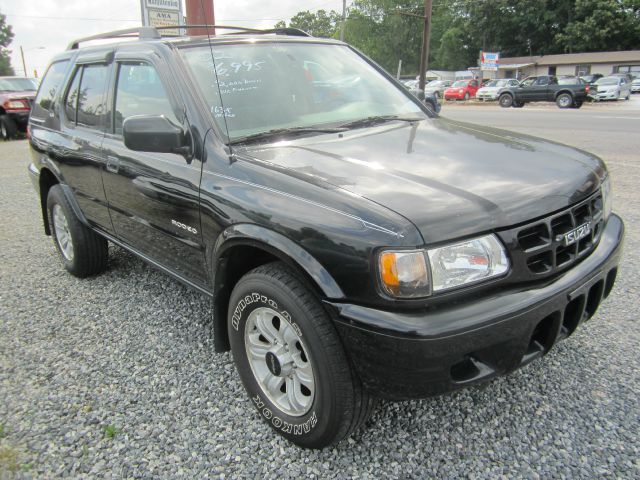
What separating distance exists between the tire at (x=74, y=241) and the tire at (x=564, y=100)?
2525 centimetres

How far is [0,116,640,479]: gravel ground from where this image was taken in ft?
6.93

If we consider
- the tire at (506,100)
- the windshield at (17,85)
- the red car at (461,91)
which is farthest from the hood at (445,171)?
the red car at (461,91)

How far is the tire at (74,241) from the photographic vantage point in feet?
12.9

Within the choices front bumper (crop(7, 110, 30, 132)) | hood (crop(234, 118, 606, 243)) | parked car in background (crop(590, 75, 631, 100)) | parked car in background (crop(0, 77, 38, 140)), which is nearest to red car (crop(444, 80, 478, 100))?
parked car in background (crop(590, 75, 631, 100))

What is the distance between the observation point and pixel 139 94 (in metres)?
3.02

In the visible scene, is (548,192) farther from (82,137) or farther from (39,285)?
(39,285)

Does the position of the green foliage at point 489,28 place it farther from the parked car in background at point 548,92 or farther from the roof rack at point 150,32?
the roof rack at point 150,32

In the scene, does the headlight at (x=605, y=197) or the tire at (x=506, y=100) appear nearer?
the headlight at (x=605, y=197)

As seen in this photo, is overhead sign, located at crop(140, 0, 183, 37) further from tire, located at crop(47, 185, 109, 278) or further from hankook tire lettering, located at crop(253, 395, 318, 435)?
hankook tire lettering, located at crop(253, 395, 318, 435)

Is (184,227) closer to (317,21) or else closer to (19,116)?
(19,116)

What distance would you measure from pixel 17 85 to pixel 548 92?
75.0 ft

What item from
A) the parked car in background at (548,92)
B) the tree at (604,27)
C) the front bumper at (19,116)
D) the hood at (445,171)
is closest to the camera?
the hood at (445,171)

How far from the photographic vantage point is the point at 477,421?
234 cm

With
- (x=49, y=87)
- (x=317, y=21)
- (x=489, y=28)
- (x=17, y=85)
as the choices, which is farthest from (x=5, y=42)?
(x=49, y=87)
